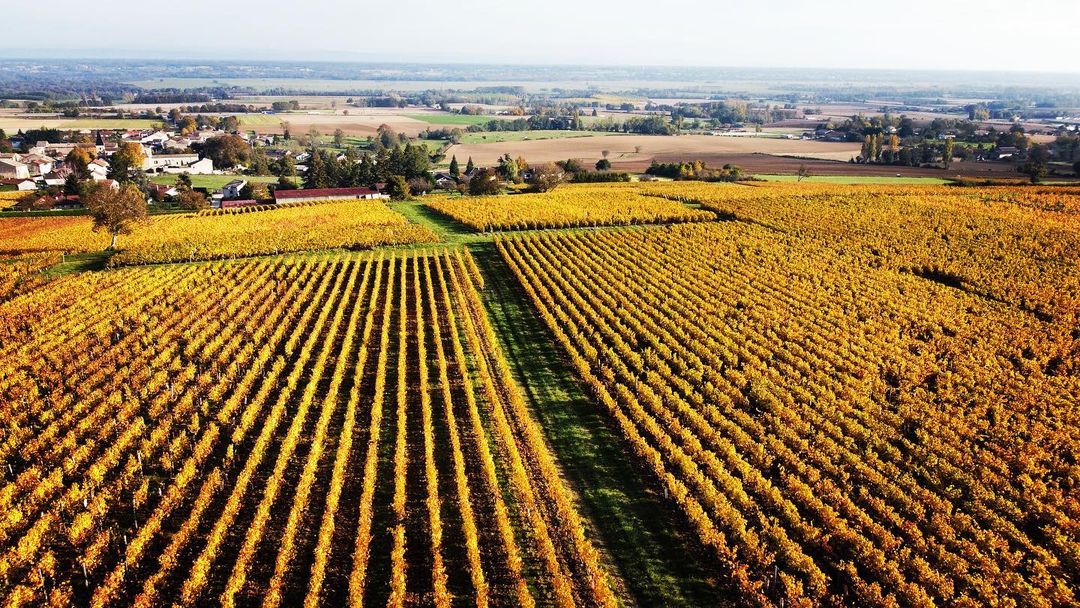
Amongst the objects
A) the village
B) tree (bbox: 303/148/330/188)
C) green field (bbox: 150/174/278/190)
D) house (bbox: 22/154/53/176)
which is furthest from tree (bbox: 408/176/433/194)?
house (bbox: 22/154/53/176)

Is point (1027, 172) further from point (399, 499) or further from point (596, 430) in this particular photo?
point (399, 499)

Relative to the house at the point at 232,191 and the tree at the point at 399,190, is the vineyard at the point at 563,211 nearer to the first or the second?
the tree at the point at 399,190

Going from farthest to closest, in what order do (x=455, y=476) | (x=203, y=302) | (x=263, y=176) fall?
(x=263, y=176), (x=203, y=302), (x=455, y=476)

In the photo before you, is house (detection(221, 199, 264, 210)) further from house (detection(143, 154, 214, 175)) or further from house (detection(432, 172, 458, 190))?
house (detection(143, 154, 214, 175))

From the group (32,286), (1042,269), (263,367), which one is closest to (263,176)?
(32,286)

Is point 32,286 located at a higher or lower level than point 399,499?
higher

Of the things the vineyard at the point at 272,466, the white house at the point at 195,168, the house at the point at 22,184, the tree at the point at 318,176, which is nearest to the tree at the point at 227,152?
the white house at the point at 195,168
